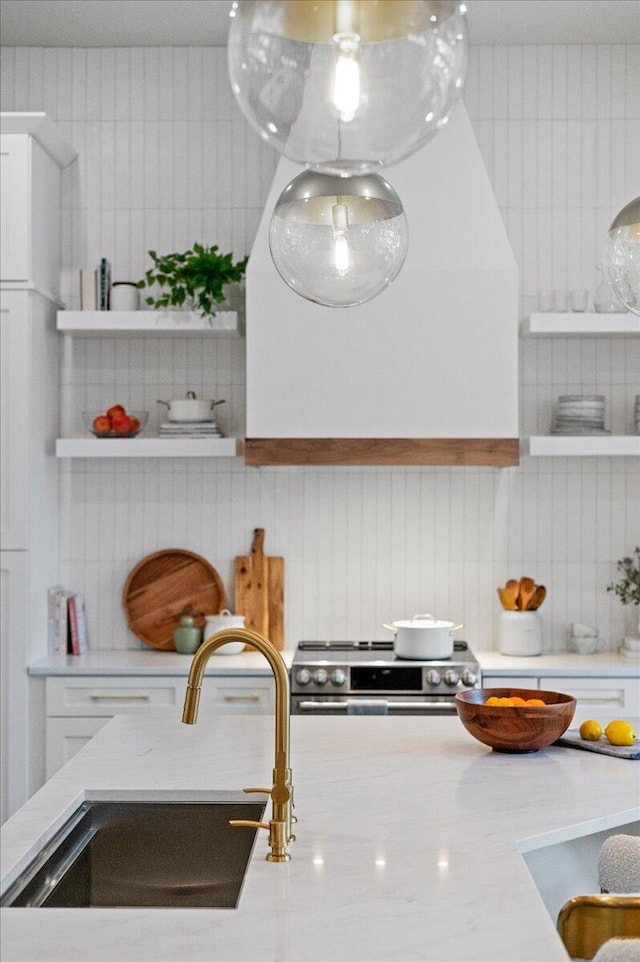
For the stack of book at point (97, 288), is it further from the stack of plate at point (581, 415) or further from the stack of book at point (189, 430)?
the stack of plate at point (581, 415)

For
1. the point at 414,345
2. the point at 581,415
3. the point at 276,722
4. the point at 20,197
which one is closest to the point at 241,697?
the point at 414,345

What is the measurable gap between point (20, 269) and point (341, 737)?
2.22m

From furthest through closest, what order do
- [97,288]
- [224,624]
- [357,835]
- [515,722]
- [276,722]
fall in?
[97,288]
[224,624]
[515,722]
[357,835]
[276,722]

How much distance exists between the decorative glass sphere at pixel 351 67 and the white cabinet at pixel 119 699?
9.92ft

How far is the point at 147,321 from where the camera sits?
166 inches

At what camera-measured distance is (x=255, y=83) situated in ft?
3.83

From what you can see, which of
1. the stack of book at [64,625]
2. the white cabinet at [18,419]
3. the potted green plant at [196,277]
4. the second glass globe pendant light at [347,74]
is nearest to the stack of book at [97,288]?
the potted green plant at [196,277]

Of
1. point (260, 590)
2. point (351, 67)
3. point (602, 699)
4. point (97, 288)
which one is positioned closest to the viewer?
point (351, 67)

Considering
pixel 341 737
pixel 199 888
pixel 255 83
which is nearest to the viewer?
pixel 255 83

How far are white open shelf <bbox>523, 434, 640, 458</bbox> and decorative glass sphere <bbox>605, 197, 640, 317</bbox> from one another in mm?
1969

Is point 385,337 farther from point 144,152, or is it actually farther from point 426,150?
point 144,152

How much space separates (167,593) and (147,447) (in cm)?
62

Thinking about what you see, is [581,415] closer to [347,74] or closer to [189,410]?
[189,410]

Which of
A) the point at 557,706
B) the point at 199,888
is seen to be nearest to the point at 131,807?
the point at 199,888
